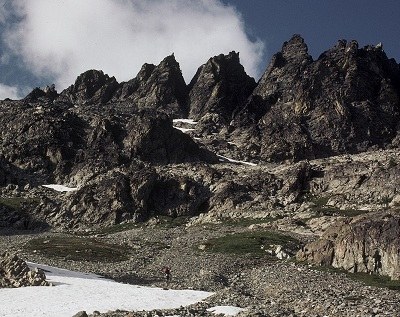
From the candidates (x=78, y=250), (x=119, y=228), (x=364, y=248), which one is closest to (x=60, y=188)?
(x=119, y=228)

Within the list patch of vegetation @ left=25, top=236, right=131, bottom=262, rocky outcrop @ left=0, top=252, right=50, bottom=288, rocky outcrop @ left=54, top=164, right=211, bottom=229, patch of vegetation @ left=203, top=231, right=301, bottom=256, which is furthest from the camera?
rocky outcrop @ left=54, top=164, right=211, bottom=229

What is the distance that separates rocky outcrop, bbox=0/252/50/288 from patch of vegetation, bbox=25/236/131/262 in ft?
89.3

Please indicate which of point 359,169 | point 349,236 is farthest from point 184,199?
point 349,236

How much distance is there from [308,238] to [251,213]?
39745 mm

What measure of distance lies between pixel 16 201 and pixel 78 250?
253 ft

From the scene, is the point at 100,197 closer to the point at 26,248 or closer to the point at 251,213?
the point at 251,213

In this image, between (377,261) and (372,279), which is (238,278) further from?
(377,261)

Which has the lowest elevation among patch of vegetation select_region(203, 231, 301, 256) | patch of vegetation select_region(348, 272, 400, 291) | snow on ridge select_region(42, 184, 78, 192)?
patch of vegetation select_region(348, 272, 400, 291)

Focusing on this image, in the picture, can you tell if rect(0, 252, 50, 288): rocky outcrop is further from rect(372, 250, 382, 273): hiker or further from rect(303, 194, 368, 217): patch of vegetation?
rect(303, 194, 368, 217): patch of vegetation

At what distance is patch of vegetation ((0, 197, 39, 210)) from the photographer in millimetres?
144375

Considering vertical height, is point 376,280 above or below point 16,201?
below

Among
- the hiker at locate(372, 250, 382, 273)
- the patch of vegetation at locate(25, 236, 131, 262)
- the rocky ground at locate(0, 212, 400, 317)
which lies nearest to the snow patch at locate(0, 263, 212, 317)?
the rocky ground at locate(0, 212, 400, 317)

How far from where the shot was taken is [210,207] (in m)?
148

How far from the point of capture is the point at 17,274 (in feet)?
156
